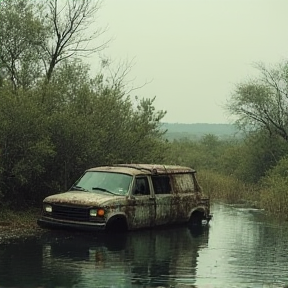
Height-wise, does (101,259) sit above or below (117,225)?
below

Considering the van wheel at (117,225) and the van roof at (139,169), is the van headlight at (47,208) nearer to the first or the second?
the van wheel at (117,225)

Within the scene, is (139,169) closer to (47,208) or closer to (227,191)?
(47,208)

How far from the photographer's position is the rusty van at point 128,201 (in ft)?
42.8

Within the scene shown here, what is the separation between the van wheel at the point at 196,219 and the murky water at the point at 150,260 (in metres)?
0.37

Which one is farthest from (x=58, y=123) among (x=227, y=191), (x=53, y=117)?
(x=227, y=191)

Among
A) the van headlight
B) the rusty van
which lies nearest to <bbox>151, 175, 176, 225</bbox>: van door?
the rusty van

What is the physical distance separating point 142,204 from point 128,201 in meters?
0.62

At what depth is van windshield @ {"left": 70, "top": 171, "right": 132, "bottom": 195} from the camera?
1406 cm

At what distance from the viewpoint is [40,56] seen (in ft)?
77.8

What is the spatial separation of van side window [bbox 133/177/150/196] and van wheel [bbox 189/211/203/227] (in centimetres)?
212

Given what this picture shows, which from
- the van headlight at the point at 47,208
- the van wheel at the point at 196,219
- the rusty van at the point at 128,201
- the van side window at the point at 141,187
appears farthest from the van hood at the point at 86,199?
the van wheel at the point at 196,219

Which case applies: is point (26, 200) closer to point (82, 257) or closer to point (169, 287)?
point (82, 257)

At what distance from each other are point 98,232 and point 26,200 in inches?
202

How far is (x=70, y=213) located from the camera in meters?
13.2
